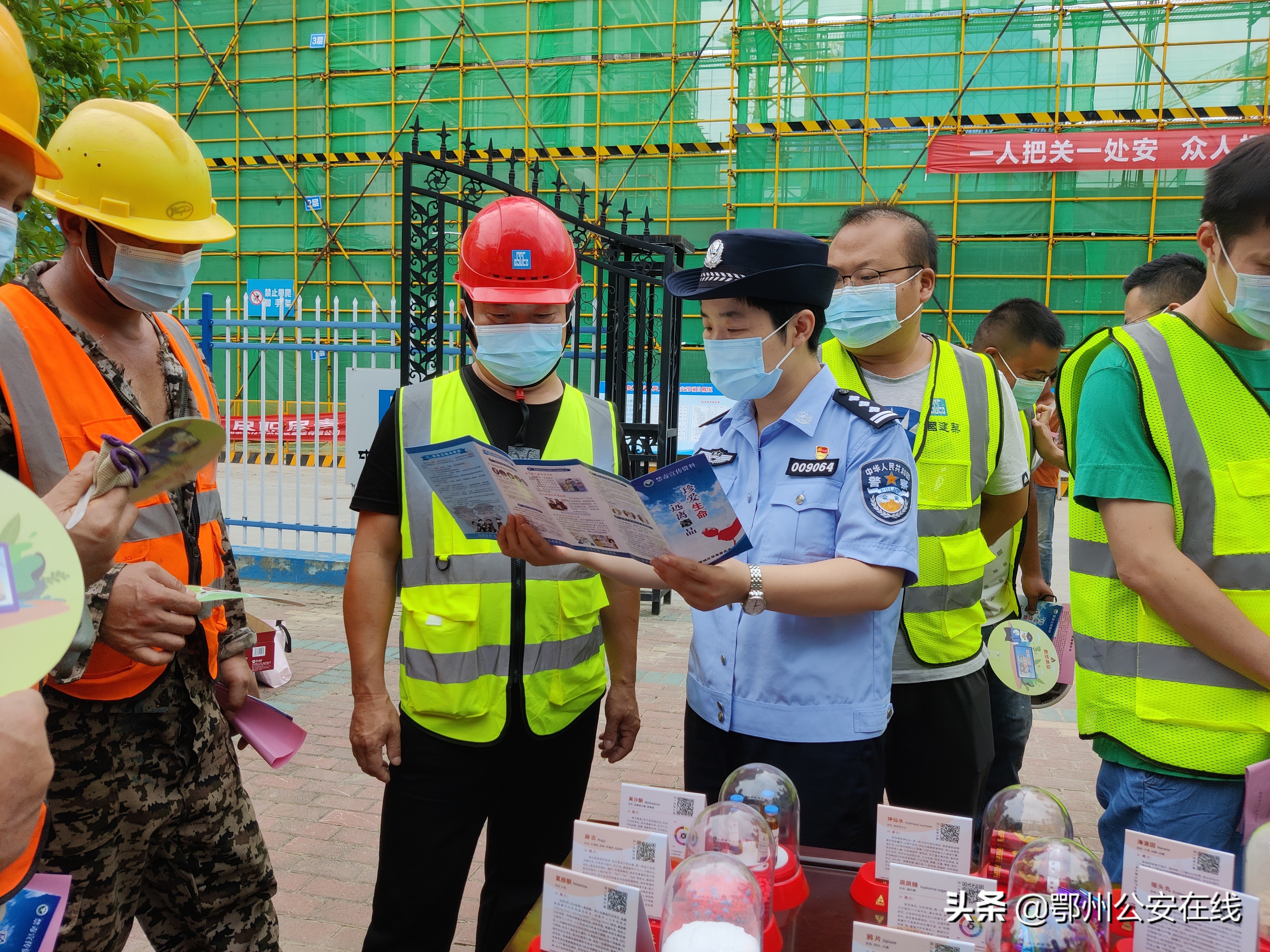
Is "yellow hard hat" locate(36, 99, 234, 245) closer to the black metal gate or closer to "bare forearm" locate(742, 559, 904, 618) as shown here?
"bare forearm" locate(742, 559, 904, 618)

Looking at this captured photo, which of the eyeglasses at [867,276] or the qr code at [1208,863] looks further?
the eyeglasses at [867,276]

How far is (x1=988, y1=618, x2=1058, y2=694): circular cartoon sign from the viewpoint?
8.68ft

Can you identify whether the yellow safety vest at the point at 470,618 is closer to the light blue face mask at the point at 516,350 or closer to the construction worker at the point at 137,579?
the light blue face mask at the point at 516,350

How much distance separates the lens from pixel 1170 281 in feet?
11.8

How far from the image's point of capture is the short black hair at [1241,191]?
1.68m

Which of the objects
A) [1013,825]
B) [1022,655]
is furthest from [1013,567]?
[1013,825]

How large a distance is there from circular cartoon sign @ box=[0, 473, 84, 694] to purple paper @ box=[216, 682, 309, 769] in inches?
51.2

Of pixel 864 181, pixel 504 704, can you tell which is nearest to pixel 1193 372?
pixel 504 704

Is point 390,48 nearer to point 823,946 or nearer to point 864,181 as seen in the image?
point 864,181

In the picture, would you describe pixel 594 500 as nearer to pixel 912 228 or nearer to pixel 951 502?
pixel 951 502

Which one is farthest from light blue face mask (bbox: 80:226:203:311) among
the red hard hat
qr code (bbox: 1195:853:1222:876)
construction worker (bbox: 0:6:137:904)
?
qr code (bbox: 1195:853:1222:876)

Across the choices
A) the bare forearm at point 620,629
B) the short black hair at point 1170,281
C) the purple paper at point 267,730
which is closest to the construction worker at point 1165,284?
the short black hair at point 1170,281

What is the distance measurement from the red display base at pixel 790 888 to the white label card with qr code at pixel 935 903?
16 centimetres

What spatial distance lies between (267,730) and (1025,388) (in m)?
3.09
